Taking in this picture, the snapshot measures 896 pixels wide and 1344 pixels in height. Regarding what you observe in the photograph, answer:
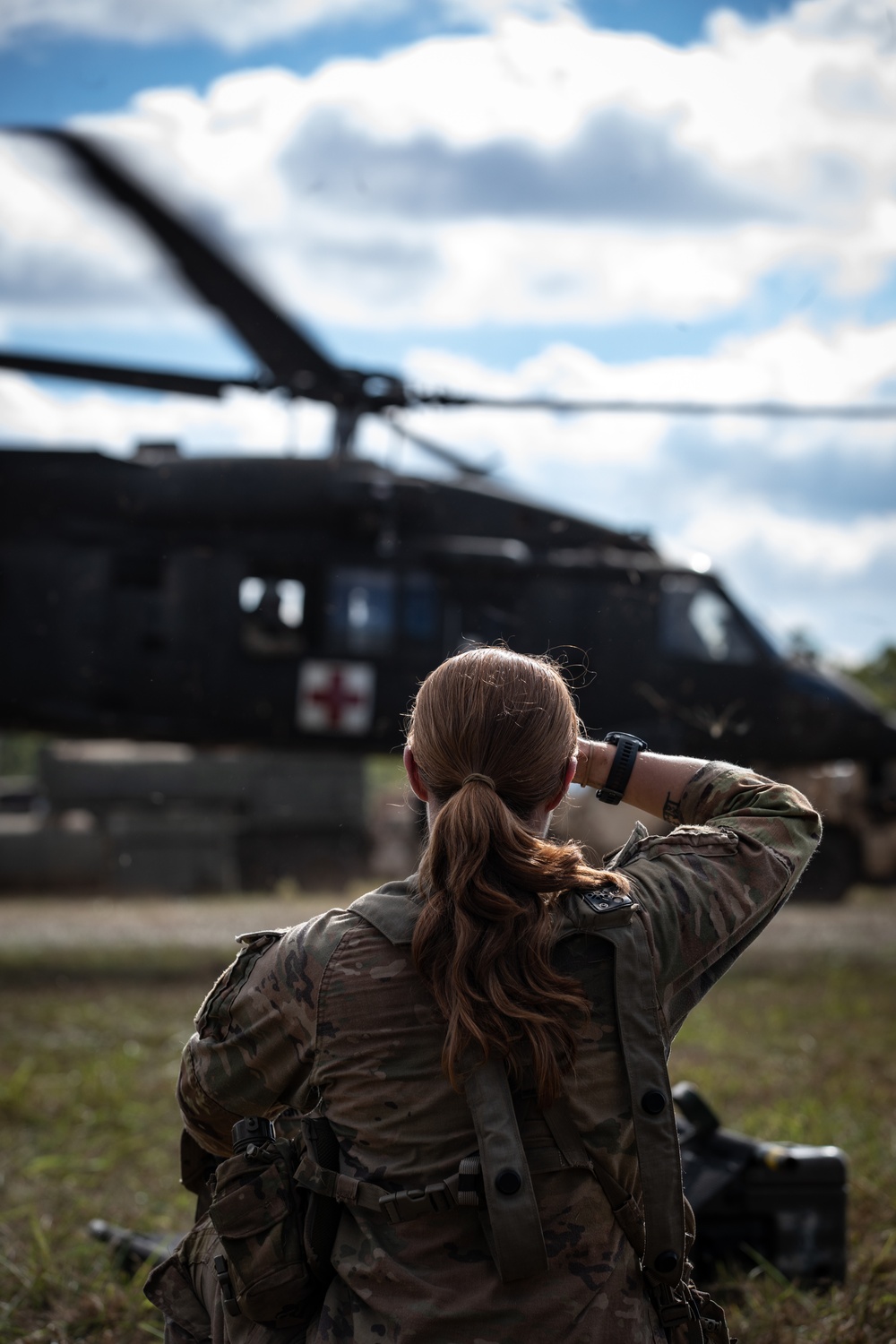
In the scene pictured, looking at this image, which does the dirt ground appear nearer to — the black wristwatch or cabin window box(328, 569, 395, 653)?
cabin window box(328, 569, 395, 653)

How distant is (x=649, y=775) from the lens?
6.18ft

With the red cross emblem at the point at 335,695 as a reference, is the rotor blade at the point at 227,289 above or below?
above

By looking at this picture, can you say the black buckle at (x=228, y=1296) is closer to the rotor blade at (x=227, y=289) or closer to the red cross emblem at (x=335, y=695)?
the rotor blade at (x=227, y=289)

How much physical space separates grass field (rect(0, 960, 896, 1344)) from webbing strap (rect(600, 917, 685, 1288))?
124 centimetres

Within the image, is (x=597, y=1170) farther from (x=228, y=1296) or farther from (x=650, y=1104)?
(x=228, y=1296)

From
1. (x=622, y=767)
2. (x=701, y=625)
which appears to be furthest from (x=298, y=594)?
(x=622, y=767)

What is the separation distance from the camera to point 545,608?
4469 millimetres

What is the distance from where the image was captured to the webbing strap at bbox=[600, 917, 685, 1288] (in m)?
1.55

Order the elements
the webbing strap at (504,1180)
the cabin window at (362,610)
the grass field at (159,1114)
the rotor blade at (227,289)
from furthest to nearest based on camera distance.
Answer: the cabin window at (362,610) → the rotor blade at (227,289) → the grass field at (159,1114) → the webbing strap at (504,1180)

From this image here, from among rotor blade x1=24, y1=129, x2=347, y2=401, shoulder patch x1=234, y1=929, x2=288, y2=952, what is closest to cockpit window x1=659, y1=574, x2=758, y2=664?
rotor blade x1=24, y1=129, x2=347, y2=401

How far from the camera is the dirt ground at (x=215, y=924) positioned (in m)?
7.93

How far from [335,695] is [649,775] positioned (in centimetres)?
539

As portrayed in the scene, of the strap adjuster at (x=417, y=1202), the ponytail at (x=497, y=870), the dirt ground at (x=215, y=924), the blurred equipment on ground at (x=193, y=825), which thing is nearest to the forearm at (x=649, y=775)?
the ponytail at (x=497, y=870)

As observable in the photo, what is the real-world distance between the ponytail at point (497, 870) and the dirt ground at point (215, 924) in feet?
17.2
